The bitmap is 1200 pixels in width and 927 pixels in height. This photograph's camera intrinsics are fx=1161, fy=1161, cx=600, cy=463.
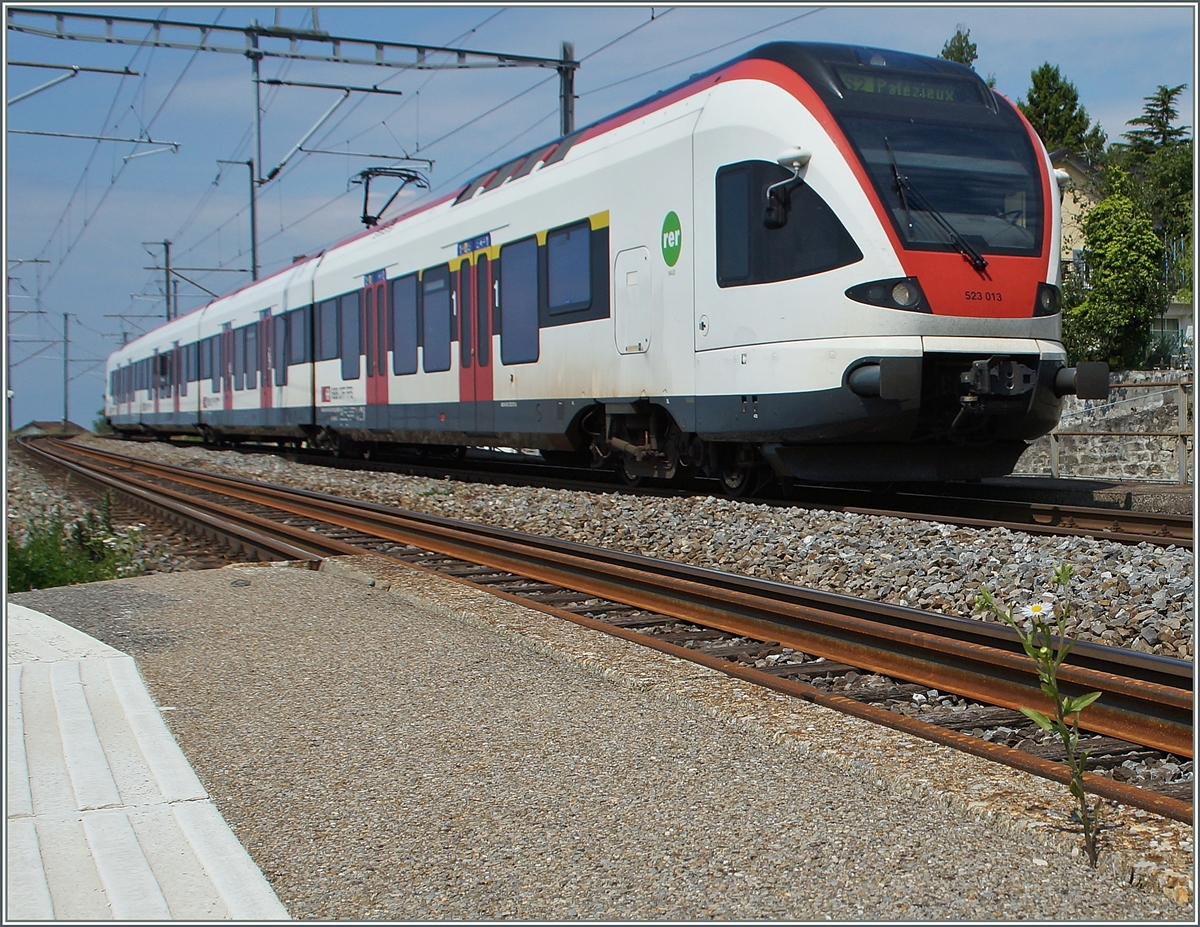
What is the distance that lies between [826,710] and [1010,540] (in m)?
3.68

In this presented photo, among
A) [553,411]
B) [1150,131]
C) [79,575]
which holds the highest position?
[1150,131]

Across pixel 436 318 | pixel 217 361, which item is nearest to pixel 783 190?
pixel 436 318

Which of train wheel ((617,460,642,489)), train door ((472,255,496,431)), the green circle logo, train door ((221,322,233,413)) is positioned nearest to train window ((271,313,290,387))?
train door ((221,322,233,413))

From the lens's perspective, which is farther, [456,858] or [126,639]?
[126,639]

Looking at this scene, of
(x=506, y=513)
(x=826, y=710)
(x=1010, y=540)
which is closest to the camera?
(x=826, y=710)

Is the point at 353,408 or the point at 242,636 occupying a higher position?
the point at 353,408

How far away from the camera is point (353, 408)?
1809 cm

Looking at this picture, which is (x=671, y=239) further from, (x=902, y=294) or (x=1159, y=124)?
(x=1159, y=124)

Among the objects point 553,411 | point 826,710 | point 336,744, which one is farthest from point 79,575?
point 826,710

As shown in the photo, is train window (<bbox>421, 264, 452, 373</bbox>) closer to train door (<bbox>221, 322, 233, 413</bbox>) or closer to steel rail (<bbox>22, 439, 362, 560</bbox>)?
steel rail (<bbox>22, 439, 362, 560</bbox>)

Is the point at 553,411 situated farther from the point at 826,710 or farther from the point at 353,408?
the point at 826,710

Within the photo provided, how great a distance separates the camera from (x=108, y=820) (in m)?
A: 3.11

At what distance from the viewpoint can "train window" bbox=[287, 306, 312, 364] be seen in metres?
20.4

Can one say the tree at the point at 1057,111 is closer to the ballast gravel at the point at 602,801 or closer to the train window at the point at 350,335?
the train window at the point at 350,335
